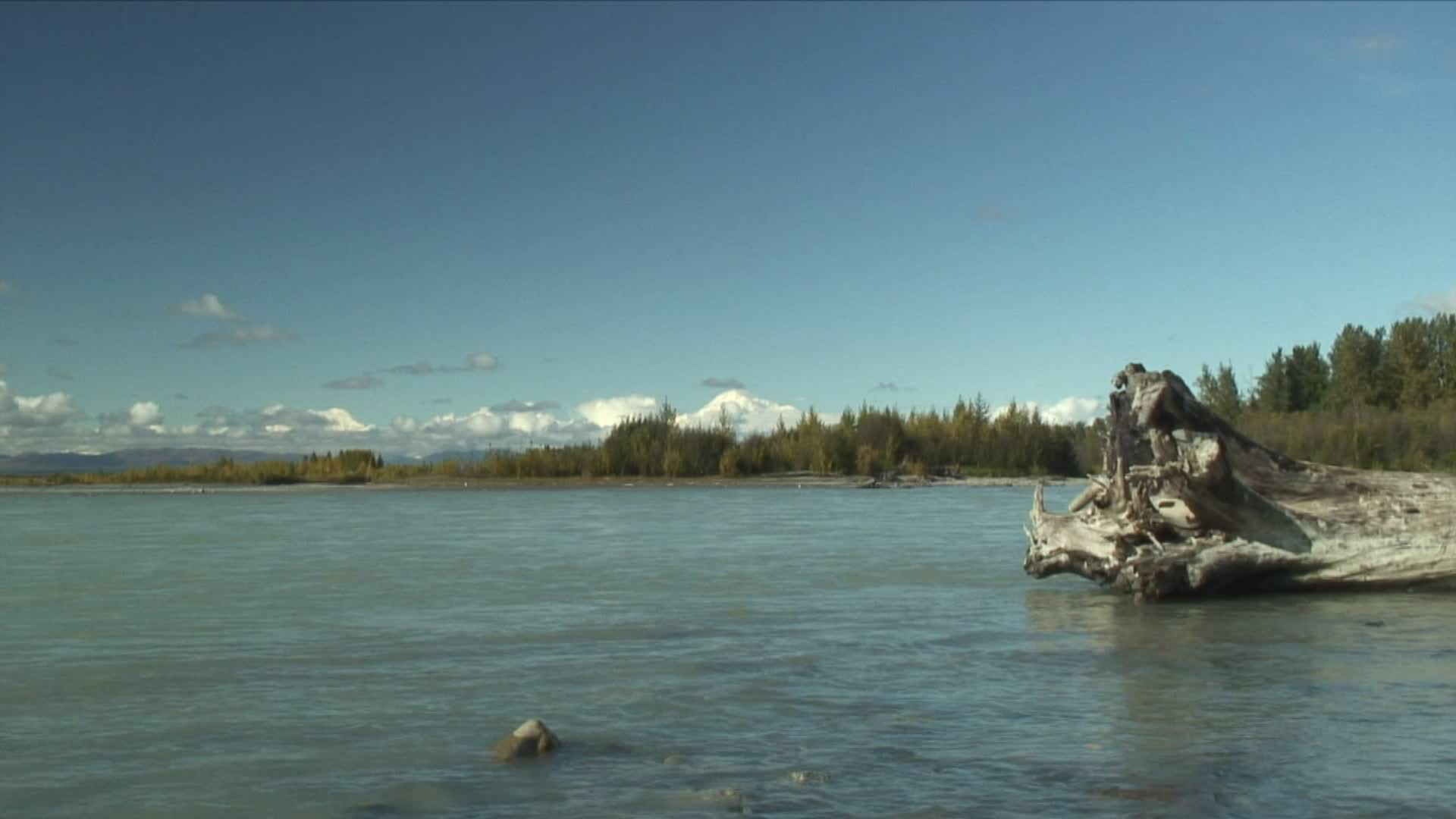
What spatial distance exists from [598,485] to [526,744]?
30.4m

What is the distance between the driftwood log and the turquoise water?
0.93 feet

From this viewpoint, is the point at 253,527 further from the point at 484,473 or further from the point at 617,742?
the point at 484,473

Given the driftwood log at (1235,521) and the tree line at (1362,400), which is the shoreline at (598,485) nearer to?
the tree line at (1362,400)

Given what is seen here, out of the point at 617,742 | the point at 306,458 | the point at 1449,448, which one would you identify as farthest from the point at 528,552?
the point at 306,458

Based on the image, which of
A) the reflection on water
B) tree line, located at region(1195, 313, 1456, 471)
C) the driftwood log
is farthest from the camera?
tree line, located at region(1195, 313, 1456, 471)

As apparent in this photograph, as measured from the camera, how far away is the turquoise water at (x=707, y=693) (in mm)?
4277

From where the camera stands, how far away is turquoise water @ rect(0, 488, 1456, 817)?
4.28 meters

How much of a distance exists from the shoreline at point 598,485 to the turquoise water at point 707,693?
22.1m

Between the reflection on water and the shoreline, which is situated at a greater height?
the shoreline

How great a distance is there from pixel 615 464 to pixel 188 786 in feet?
105

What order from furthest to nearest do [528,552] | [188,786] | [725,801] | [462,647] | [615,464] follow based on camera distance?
[615,464], [528,552], [462,647], [188,786], [725,801]

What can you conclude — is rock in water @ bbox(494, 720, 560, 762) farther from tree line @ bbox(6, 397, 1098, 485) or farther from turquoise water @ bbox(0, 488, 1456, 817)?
tree line @ bbox(6, 397, 1098, 485)

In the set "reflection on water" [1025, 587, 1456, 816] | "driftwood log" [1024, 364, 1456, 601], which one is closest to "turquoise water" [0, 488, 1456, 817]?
"reflection on water" [1025, 587, 1456, 816]

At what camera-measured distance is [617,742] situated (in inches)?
198
